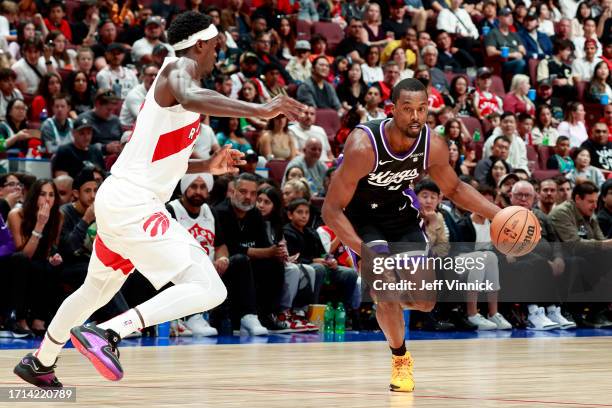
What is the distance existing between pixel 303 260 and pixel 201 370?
447 cm

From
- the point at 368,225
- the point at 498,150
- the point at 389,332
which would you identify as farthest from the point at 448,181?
the point at 498,150

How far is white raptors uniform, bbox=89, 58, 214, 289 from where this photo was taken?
5.50 m

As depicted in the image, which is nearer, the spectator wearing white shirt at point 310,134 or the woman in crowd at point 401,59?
the spectator wearing white shirt at point 310,134

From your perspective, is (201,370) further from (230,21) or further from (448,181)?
(230,21)

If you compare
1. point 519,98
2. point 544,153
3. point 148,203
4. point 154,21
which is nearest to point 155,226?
point 148,203

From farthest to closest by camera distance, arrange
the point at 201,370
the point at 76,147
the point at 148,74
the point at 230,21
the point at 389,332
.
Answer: the point at 230,21
the point at 148,74
the point at 76,147
the point at 201,370
the point at 389,332

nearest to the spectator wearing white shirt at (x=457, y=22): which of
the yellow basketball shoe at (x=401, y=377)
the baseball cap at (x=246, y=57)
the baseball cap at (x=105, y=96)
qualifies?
the baseball cap at (x=246, y=57)

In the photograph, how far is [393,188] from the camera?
269 inches

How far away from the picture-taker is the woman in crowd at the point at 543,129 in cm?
1730

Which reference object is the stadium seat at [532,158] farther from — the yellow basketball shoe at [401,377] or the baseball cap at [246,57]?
the yellow basketball shoe at [401,377]

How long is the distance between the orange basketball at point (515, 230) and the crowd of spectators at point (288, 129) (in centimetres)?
385

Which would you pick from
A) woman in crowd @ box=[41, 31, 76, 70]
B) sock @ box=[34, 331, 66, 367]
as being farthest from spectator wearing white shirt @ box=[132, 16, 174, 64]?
sock @ box=[34, 331, 66, 367]

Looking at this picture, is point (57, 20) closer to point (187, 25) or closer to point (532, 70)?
point (532, 70)

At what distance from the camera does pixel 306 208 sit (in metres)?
11.9
